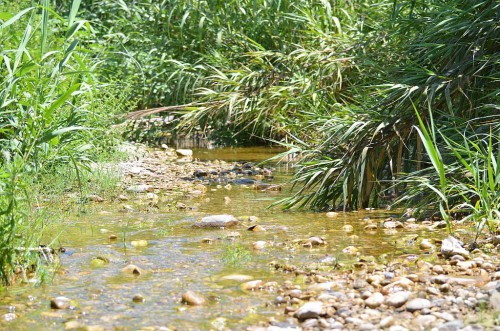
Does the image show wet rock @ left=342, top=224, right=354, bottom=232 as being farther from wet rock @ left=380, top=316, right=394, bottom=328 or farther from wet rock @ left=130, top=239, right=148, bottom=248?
wet rock @ left=380, top=316, right=394, bottom=328

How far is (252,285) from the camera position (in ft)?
12.5

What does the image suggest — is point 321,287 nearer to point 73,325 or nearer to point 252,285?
point 252,285

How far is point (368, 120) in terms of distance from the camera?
590cm

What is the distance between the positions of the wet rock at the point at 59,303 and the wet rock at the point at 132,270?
0.60 m

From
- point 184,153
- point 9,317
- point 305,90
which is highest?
point 305,90

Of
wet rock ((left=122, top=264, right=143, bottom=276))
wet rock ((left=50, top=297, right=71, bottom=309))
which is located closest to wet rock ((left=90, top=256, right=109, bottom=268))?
wet rock ((left=122, top=264, right=143, bottom=276))

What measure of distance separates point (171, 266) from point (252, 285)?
61cm

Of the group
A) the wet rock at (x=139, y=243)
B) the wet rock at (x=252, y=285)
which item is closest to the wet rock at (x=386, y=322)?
the wet rock at (x=252, y=285)

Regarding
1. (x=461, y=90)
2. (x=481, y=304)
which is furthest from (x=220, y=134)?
(x=481, y=304)

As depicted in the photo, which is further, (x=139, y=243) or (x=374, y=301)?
(x=139, y=243)

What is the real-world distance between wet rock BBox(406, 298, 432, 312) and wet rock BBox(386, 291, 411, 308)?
0.11 ft

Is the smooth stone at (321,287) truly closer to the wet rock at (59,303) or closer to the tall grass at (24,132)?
the wet rock at (59,303)

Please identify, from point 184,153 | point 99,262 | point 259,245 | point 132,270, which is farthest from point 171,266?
point 184,153

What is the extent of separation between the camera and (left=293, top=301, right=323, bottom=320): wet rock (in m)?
3.27
